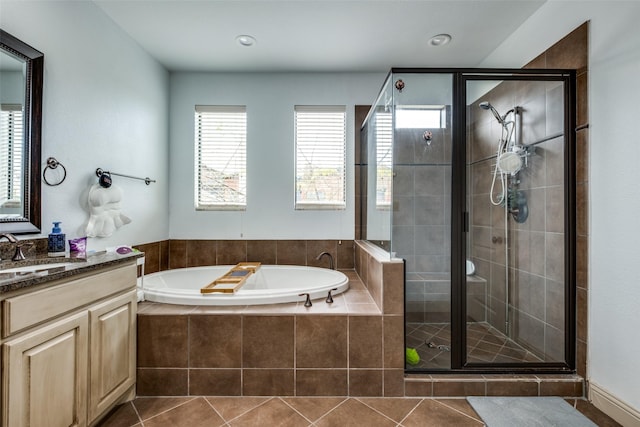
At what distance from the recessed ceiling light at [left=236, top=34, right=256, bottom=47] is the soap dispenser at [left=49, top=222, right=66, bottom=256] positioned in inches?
72.6

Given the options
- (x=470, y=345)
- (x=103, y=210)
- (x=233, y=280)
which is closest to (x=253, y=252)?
(x=233, y=280)

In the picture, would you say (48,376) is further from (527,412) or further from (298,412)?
(527,412)

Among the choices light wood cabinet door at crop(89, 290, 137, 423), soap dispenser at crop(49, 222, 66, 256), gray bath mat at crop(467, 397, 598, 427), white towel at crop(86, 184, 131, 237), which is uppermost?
white towel at crop(86, 184, 131, 237)

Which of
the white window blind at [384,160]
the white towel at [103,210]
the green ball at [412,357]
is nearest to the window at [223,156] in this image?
the white towel at [103,210]

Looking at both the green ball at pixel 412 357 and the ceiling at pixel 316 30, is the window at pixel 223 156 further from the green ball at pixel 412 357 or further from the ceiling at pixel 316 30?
the green ball at pixel 412 357

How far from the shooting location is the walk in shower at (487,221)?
6.01ft

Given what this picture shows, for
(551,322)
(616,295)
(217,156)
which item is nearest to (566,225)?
A: (616,295)

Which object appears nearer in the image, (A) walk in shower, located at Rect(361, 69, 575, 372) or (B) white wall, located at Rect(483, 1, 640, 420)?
(B) white wall, located at Rect(483, 1, 640, 420)

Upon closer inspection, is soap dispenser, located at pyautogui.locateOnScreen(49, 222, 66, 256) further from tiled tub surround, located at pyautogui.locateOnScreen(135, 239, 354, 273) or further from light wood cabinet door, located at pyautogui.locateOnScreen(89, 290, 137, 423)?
tiled tub surround, located at pyautogui.locateOnScreen(135, 239, 354, 273)

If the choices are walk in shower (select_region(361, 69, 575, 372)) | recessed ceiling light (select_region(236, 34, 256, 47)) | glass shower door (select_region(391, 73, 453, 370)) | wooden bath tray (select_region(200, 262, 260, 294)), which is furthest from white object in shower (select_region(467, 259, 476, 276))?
recessed ceiling light (select_region(236, 34, 256, 47))

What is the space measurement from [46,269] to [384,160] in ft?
6.60

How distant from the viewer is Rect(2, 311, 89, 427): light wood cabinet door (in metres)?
1.02

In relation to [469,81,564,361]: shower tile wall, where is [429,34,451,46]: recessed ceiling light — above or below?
above

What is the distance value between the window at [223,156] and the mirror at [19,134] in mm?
1419
